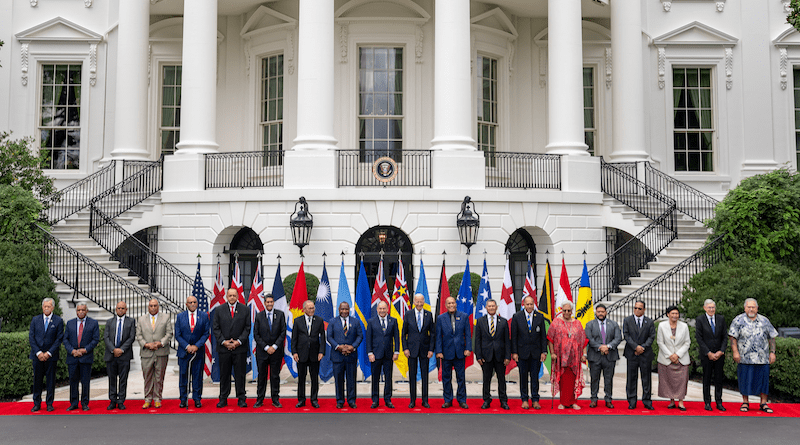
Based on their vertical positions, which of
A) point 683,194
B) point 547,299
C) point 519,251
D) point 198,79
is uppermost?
point 198,79

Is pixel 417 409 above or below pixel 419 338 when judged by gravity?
below

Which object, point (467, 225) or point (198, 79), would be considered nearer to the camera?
point (467, 225)

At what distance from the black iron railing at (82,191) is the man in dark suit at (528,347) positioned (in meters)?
14.1

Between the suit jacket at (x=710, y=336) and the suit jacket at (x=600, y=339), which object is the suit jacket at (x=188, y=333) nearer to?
the suit jacket at (x=600, y=339)

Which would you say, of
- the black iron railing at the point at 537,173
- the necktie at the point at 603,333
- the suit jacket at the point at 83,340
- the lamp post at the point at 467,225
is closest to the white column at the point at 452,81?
the black iron railing at the point at 537,173

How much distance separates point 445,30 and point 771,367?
10855 millimetres

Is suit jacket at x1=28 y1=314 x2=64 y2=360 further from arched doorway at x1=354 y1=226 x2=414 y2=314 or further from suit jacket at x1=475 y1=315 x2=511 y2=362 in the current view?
arched doorway at x1=354 y1=226 x2=414 y2=314

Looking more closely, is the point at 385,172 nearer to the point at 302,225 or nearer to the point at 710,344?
the point at 302,225

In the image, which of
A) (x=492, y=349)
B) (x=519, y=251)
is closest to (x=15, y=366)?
(x=492, y=349)

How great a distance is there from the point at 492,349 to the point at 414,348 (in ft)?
3.94

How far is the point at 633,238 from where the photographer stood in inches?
736

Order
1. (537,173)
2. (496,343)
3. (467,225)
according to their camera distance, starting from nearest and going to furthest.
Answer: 1. (496,343)
2. (467,225)
3. (537,173)

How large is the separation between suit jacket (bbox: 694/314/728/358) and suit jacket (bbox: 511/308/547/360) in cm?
233

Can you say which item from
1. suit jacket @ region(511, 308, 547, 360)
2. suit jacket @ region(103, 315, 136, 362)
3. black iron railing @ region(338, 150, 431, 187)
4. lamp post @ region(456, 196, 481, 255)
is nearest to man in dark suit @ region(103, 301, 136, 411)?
suit jacket @ region(103, 315, 136, 362)
